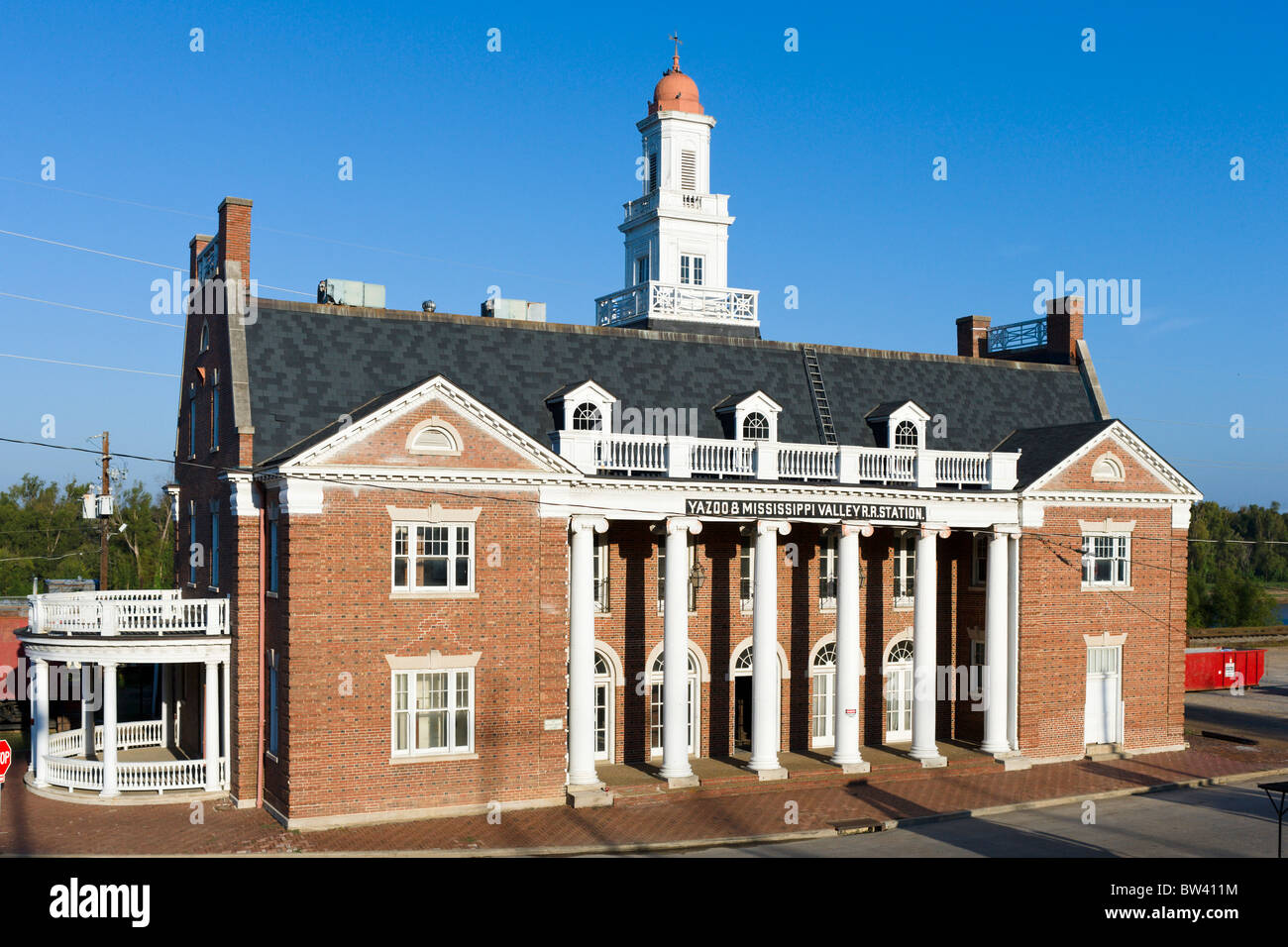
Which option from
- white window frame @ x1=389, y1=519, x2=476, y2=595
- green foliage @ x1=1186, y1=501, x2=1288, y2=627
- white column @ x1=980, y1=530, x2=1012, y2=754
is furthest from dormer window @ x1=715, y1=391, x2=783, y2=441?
green foliage @ x1=1186, y1=501, x2=1288, y2=627

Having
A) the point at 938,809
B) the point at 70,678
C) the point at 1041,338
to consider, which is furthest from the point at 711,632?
the point at 70,678

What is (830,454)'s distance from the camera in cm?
3183

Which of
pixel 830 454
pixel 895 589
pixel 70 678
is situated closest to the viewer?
pixel 830 454

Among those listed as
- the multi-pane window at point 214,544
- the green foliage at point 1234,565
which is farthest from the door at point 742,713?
the green foliage at point 1234,565

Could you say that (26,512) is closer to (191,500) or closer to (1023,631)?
(191,500)

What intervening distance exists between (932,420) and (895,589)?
16.3 feet

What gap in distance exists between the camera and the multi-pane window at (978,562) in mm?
34969

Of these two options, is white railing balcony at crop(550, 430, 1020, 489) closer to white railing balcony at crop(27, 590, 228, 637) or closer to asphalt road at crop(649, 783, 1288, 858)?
white railing balcony at crop(27, 590, 228, 637)

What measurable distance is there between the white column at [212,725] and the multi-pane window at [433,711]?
14.3 ft

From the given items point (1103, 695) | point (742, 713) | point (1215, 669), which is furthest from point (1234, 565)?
point (742, 713)

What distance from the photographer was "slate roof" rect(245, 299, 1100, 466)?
2873 centimetres

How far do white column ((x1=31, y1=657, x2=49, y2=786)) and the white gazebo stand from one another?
2cm

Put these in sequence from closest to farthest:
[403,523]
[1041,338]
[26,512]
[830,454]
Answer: [403,523], [830,454], [1041,338], [26,512]

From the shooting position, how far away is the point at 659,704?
31.6m
